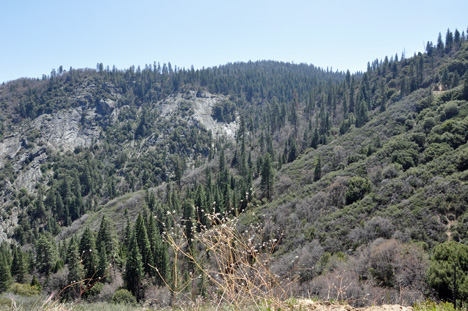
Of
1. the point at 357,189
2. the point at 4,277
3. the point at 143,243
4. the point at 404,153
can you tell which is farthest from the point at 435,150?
the point at 4,277

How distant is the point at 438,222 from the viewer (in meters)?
21.1

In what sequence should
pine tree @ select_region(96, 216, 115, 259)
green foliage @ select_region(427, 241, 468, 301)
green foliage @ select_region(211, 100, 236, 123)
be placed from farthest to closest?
1. green foliage @ select_region(211, 100, 236, 123)
2. pine tree @ select_region(96, 216, 115, 259)
3. green foliage @ select_region(427, 241, 468, 301)

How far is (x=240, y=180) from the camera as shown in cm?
6694

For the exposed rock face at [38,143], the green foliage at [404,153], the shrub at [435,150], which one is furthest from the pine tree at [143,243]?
the exposed rock face at [38,143]

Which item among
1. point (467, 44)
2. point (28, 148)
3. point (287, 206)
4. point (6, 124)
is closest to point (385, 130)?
point (287, 206)

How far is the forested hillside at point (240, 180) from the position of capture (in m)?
16.7

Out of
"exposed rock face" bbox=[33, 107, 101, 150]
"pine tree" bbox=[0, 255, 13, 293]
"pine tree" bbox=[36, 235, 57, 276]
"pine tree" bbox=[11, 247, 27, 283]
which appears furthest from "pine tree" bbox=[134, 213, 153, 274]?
"exposed rock face" bbox=[33, 107, 101, 150]

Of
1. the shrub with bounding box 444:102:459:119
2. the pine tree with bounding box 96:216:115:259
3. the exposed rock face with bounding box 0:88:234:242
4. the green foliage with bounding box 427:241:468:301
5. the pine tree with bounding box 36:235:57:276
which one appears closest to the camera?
the green foliage with bounding box 427:241:468:301

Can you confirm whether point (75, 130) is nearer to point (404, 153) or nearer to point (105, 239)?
point (105, 239)

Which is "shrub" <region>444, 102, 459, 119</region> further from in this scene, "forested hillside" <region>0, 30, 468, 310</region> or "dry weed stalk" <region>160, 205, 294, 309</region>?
"dry weed stalk" <region>160, 205, 294, 309</region>

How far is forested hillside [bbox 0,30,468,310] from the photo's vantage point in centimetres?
1667

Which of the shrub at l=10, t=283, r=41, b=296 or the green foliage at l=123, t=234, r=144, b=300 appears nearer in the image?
the shrub at l=10, t=283, r=41, b=296

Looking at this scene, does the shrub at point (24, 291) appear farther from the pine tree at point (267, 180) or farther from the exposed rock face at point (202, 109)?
the exposed rock face at point (202, 109)

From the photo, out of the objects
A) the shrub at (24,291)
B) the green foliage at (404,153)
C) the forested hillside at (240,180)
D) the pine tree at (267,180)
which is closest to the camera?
the forested hillside at (240,180)
